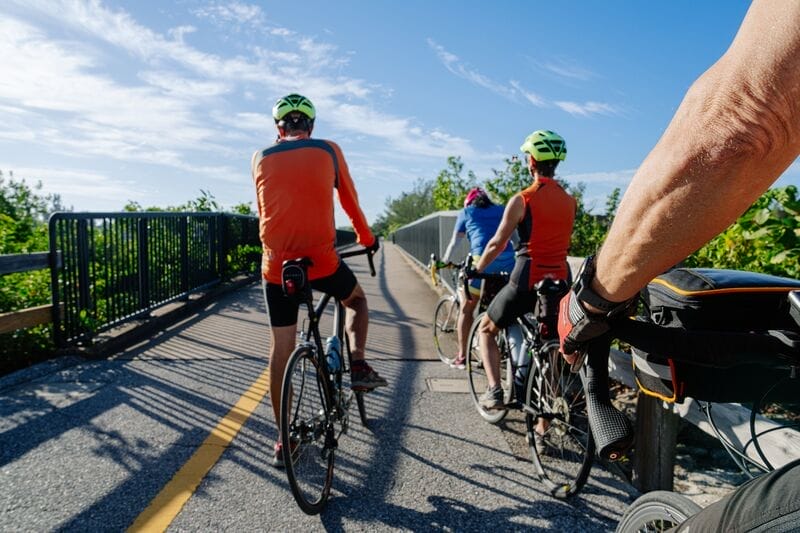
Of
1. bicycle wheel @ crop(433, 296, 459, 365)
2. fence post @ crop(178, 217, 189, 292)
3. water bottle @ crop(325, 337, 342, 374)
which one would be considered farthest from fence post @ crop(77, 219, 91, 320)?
bicycle wheel @ crop(433, 296, 459, 365)

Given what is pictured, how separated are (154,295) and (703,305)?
7967 mm

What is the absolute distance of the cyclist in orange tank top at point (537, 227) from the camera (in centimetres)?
402

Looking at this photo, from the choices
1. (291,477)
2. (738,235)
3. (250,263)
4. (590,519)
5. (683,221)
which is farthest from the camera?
(250,263)

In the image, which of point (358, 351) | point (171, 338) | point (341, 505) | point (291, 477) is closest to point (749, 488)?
point (291, 477)

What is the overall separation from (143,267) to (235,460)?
489cm

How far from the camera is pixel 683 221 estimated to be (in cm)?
102

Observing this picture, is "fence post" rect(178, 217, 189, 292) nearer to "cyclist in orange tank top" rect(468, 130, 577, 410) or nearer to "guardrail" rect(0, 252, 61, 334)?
"guardrail" rect(0, 252, 61, 334)

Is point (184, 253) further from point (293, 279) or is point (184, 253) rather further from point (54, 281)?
point (293, 279)

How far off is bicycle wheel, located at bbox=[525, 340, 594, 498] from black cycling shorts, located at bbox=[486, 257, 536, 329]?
18.8 inches

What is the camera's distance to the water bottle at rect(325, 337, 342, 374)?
3.67 meters

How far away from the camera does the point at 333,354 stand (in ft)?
12.1

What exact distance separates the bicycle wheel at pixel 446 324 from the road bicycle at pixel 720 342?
526cm

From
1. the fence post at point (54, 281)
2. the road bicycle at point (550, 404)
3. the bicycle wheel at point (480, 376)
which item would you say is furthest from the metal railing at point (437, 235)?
the fence post at point (54, 281)

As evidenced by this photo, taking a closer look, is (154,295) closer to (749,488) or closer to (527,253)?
(527,253)
